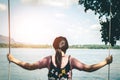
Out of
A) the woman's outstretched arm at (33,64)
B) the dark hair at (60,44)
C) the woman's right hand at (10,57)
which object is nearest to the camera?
the woman's right hand at (10,57)

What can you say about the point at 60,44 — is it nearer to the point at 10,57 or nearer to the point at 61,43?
the point at 61,43

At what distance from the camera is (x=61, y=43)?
4238 millimetres

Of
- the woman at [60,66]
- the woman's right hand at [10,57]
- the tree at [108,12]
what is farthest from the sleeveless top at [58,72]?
the tree at [108,12]

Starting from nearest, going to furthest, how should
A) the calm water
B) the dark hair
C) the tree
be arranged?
1. the dark hair
2. the tree
3. the calm water

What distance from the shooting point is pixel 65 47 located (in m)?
4.23

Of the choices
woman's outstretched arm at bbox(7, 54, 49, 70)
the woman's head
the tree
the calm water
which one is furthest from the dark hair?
the calm water

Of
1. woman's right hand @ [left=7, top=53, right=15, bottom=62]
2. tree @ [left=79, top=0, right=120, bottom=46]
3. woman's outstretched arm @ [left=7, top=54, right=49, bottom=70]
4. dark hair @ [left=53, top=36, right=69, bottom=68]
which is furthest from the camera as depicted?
tree @ [left=79, top=0, right=120, bottom=46]

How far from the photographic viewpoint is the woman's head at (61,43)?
4223 mm

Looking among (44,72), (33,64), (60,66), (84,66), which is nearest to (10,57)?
(33,64)

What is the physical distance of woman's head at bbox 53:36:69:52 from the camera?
A: 13.9ft

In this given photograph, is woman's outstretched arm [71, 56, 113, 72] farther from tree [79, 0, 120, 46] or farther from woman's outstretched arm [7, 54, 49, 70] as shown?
tree [79, 0, 120, 46]

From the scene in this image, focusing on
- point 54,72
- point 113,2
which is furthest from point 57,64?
point 113,2

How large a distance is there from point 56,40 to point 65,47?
0.15 metres

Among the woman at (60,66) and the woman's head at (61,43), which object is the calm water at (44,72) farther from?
the woman at (60,66)
